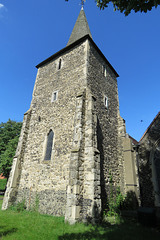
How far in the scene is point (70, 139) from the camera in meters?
9.01

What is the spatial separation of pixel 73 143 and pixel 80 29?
43.5ft

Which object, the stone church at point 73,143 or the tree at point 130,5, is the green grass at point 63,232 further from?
the tree at point 130,5

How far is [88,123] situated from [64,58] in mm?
7601

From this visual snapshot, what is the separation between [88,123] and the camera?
8500mm

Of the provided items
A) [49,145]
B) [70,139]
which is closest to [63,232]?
[70,139]

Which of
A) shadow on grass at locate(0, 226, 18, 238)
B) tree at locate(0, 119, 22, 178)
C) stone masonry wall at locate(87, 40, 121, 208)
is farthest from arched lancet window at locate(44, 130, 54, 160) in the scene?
tree at locate(0, 119, 22, 178)

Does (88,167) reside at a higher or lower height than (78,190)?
higher

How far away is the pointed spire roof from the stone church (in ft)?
1.05

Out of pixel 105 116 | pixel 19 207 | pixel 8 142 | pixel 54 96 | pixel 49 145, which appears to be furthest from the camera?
pixel 8 142

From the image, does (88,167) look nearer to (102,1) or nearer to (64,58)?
(102,1)

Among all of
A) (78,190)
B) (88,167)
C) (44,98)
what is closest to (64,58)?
(44,98)

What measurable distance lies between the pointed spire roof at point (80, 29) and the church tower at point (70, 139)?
40 cm

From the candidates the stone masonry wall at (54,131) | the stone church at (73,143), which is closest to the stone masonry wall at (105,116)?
the stone church at (73,143)

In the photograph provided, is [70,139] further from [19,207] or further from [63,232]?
[19,207]
